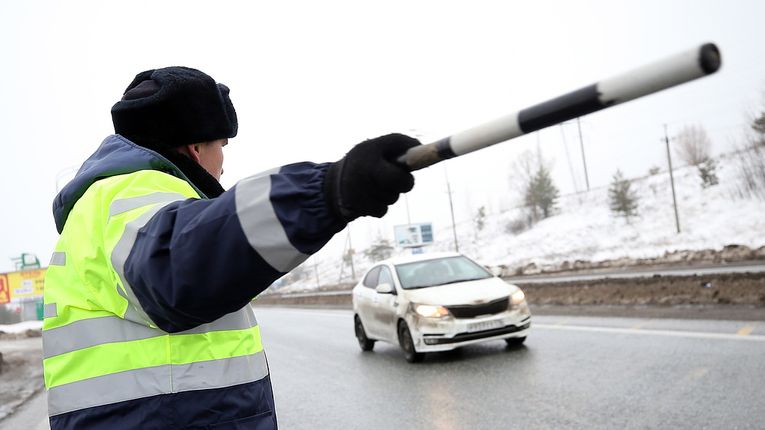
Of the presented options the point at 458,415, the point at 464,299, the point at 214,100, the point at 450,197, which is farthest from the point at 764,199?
the point at 214,100

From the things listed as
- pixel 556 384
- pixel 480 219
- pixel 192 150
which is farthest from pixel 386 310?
A: pixel 480 219

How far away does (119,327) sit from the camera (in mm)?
1582

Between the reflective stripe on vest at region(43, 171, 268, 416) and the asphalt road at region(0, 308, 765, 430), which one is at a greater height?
the reflective stripe on vest at region(43, 171, 268, 416)

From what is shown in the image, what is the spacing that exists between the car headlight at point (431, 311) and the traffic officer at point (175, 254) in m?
7.14

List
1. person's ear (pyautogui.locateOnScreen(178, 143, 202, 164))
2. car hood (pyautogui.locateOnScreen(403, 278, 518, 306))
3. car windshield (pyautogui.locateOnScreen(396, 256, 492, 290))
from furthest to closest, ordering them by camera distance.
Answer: car windshield (pyautogui.locateOnScreen(396, 256, 492, 290)) < car hood (pyautogui.locateOnScreen(403, 278, 518, 306)) < person's ear (pyautogui.locateOnScreen(178, 143, 202, 164))

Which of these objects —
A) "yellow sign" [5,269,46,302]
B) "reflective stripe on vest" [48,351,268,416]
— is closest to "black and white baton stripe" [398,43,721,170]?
"reflective stripe on vest" [48,351,268,416]

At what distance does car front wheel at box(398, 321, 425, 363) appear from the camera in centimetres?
924

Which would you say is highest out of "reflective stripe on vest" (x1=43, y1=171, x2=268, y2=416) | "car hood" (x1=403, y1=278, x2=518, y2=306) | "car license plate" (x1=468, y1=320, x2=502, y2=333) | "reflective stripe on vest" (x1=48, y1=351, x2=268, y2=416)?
"reflective stripe on vest" (x1=43, y1=171, x2=268, y2=416)

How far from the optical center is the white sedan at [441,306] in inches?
350

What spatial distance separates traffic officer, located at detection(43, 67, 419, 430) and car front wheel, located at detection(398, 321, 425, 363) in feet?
24.8

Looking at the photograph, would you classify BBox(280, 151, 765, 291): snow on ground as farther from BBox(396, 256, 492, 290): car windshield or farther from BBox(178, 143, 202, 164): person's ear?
BBox(178, 143, 202, 164): person's ear

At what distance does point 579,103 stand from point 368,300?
33.3 ft

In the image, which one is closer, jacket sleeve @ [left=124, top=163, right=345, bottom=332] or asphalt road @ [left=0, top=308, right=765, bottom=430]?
jacket sleeve @ [left=124, top=163, right=345, bottom=332]

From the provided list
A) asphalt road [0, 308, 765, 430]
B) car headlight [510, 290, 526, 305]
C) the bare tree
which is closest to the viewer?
asphalt road [0, 308, 765, 430]
